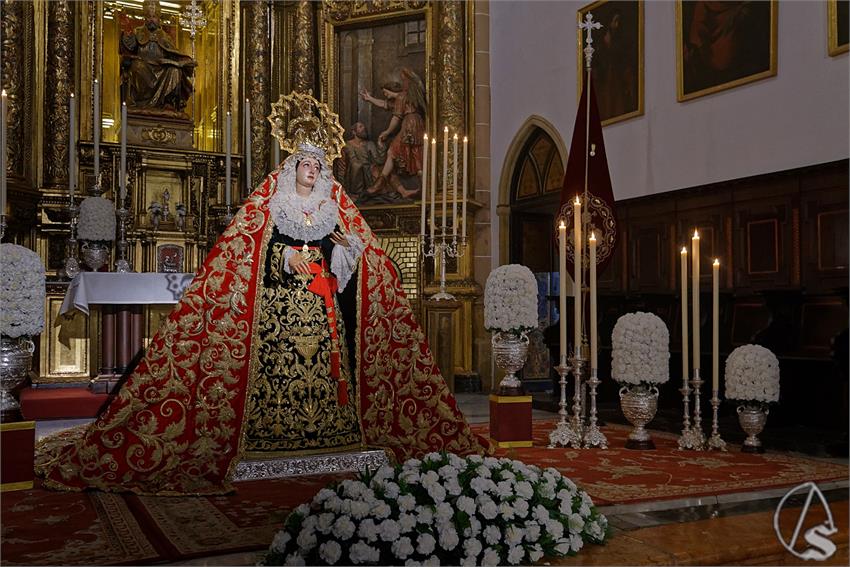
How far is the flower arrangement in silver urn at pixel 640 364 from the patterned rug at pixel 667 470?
25cm

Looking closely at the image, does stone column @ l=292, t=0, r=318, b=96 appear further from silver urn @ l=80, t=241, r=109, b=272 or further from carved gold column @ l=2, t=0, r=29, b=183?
silver urn @ l=80, t=241, r=109, b=272

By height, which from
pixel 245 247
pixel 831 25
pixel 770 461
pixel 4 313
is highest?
pixel 831 25

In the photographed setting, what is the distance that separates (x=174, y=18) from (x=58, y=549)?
9303mm

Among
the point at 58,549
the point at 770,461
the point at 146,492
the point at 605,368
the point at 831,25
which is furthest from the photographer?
the point at 605,368

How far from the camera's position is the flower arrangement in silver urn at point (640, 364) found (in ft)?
19.1

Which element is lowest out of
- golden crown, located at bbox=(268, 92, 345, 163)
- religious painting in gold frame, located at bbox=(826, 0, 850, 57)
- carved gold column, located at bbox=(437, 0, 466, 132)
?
golden crown, located at bbox=(268, 92, 345, 163)

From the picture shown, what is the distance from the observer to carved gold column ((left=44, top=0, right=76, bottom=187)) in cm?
990

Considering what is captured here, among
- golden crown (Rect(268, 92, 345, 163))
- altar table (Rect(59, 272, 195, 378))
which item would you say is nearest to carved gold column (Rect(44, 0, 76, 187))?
altar table (Rect(59, 272, 195, 378))

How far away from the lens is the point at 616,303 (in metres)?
8.55

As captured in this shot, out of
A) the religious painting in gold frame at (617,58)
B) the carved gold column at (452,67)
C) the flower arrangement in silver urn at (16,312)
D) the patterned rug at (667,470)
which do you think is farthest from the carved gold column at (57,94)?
the patterned rug at (667,470)

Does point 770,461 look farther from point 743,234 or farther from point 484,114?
point 484,114

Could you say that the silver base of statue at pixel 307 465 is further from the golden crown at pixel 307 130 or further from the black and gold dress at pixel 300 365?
the golden crown at pixel 307 130

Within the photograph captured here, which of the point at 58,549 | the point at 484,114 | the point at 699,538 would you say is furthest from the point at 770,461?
the point at 484,114

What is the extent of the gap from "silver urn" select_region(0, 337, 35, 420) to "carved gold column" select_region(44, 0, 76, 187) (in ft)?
18.9
